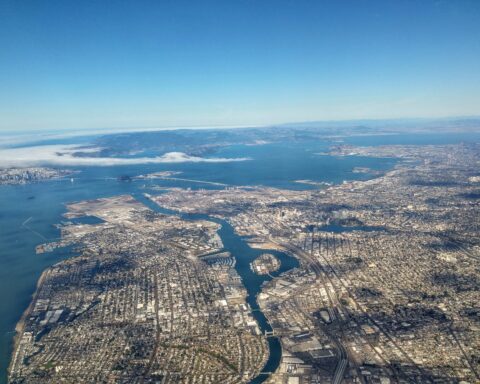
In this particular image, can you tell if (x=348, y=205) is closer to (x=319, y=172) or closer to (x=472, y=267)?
(x=472, y=267)

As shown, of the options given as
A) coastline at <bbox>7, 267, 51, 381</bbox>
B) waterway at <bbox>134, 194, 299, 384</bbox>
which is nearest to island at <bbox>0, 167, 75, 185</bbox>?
waterway at <bbox>134, 194, 299, 384</bbox>

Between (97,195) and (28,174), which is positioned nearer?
(97,195)

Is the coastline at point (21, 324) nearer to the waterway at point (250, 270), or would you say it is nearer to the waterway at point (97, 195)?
the waterway at point (97, 195)

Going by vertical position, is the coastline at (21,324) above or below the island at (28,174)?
below

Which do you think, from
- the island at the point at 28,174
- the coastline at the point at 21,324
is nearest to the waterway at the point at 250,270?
the coastline at the point at 21,324

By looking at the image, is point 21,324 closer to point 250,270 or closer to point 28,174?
point 250,270

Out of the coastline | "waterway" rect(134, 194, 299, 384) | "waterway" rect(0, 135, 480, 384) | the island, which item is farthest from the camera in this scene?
the island

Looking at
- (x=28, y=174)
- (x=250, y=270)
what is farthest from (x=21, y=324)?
(x=28, y=174)

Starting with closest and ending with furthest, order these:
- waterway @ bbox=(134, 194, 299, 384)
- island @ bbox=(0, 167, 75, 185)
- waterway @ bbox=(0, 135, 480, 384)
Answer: waterway @ bbox=(134, 194, 299, 384)
waterway @ bbox=(0, 135, 480, 384)
island @ bbox=(0, 167, 75, 185)

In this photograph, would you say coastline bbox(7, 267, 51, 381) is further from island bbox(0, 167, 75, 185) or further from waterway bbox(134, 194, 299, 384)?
island bbox(0, 167, 75, 185)

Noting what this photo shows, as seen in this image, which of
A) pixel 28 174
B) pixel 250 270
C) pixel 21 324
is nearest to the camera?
pixel 21 324

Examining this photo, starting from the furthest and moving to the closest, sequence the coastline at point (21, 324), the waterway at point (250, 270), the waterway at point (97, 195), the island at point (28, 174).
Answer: the island at point (28, 174) → the waterway at point (97, 195) → the coastline at point (21, 324) → the waterway at point (250, 270)

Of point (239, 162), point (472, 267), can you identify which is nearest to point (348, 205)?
point (472, 267)
